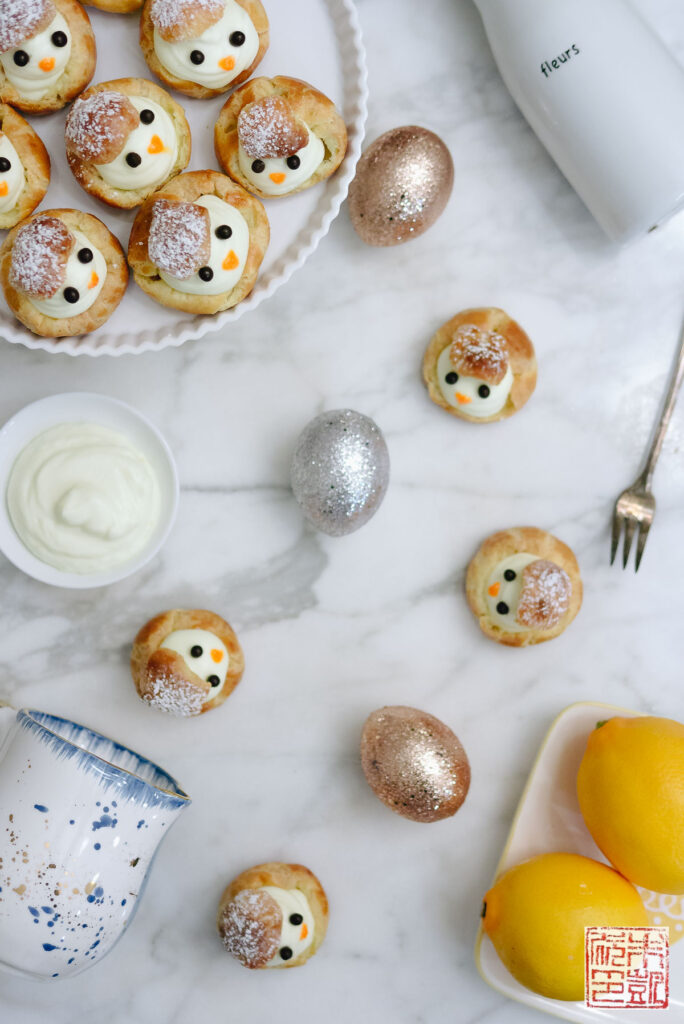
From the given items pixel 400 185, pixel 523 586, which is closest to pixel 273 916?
pixel 523 586

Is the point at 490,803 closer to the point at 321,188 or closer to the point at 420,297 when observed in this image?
the point at 420,297

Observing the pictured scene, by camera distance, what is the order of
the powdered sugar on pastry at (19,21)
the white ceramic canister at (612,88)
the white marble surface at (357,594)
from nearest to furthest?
the powdered sugar on pastry at (19,21)
the white ceramic canister at (612,88)
the white marble surface at (357,594)

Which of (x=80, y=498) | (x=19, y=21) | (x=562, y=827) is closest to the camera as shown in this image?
(x=19, y=21)

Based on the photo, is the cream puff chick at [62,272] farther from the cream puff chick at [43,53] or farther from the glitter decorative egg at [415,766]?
the glitter decorative egg at [415,766]

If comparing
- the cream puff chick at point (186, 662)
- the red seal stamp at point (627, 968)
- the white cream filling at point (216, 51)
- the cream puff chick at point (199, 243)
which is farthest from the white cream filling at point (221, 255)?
the red seal stamp at point (627, 968)

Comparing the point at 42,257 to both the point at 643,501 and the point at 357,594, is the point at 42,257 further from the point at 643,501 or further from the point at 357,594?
the point at 643,501

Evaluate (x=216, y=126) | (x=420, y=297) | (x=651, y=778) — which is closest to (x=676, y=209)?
(x=420, y=297)

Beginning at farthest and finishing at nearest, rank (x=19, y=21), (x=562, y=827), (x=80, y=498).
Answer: (x=562, y=827) → (x=80, y=498) → (x=19, y=21)
